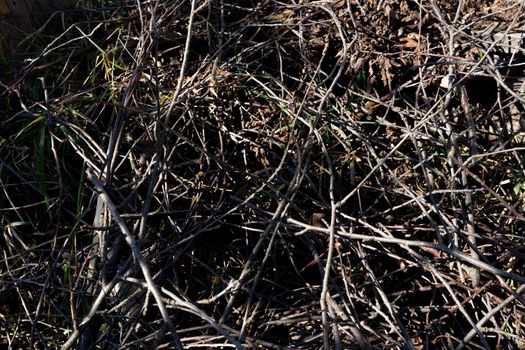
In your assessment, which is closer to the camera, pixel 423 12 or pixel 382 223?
A: pixel 382 223

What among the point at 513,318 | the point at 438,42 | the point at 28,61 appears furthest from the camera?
the point at 28,61

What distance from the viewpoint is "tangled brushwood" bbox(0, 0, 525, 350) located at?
2268 mm

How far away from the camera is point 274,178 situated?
2506mm

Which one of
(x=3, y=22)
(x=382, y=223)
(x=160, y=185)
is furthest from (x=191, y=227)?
(x=3, y=22)

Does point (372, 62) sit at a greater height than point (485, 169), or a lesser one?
greater

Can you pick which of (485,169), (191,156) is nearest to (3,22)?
(191,156)

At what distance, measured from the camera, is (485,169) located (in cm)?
248

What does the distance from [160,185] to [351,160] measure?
0.69 meters

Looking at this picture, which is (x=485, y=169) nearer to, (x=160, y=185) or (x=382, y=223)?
(x=382, y=223)

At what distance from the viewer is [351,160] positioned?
104 inches

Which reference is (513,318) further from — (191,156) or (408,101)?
(191,156)

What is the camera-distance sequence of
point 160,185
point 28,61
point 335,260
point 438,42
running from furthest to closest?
point 28,61 → point 438,42 → point 160,185 → point 335,260

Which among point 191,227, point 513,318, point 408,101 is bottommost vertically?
point 513,318

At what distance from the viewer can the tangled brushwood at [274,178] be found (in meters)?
2.27
